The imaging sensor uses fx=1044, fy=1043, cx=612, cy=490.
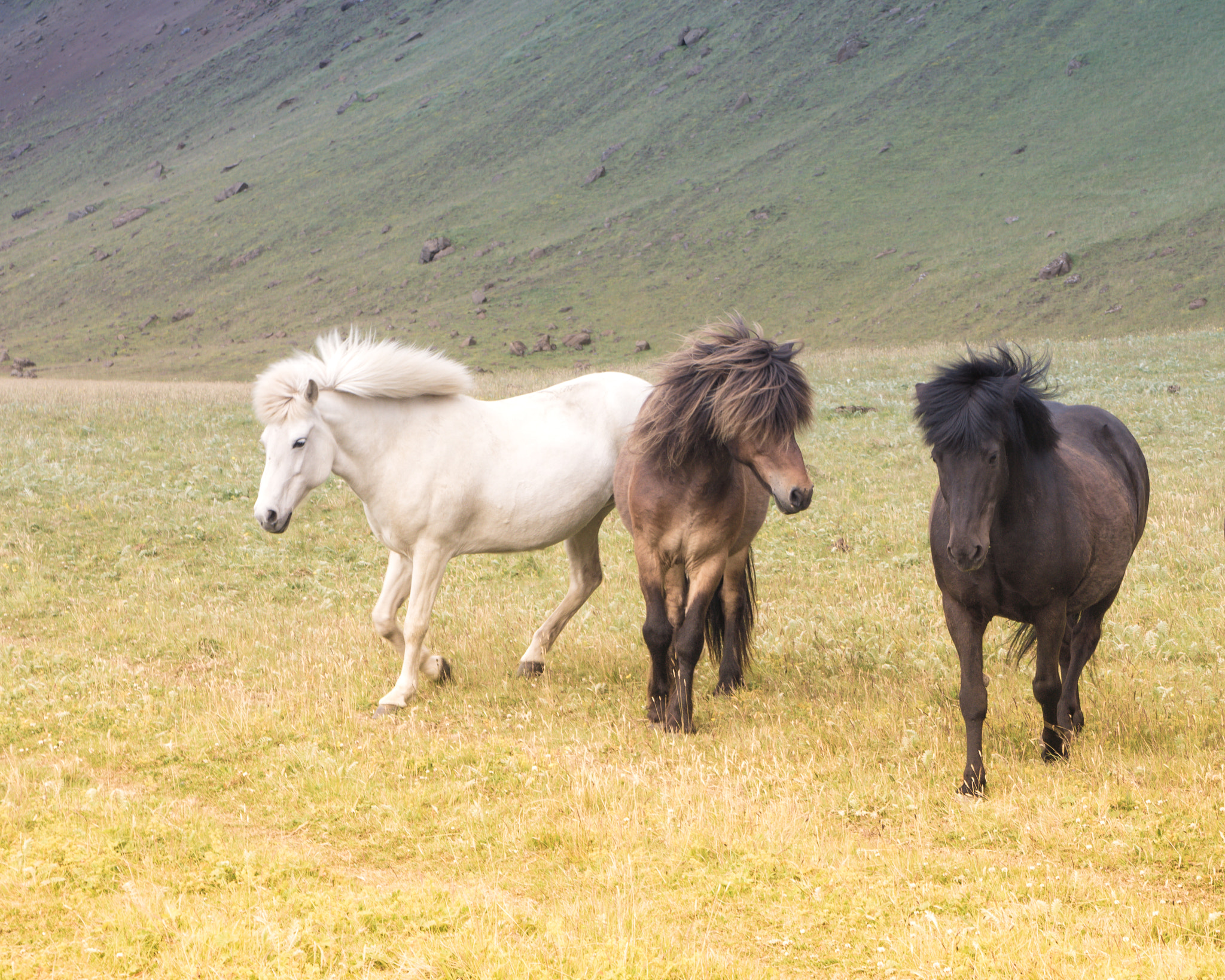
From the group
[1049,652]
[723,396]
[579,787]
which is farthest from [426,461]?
[1049,652]

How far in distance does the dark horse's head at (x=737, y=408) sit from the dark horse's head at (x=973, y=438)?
100 centimetres

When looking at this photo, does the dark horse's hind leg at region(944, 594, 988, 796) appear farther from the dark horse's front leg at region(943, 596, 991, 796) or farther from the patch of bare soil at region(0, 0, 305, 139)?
the patch of bare soil at region(0, 0, 305, 139)

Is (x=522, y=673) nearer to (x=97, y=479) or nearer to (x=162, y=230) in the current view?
(x=97, y=479)

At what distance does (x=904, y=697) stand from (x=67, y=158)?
6233 inches

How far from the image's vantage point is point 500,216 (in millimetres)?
90438

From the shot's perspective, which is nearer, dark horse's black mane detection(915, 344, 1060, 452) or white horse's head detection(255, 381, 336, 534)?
dark horse's black mane detection(915, 344, 1060, 452)

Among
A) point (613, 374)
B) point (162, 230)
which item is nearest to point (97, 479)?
point (613, 374)

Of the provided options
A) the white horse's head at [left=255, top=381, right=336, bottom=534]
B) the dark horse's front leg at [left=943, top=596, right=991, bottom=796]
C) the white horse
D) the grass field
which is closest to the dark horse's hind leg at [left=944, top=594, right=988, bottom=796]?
the dark horse's front leg at [left=943, top=596, right=991, bottom=796]

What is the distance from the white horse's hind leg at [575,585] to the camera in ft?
29.3

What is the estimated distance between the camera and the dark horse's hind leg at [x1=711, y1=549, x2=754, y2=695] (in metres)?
8.45

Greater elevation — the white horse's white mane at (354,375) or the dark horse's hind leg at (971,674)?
the white horse's white mane at (354,375)

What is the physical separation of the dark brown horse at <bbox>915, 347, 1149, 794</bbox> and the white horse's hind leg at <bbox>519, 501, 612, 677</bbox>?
3.45m

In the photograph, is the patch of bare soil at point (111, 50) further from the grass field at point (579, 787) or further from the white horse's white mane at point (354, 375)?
the white horse's white mane at point (354, 375)

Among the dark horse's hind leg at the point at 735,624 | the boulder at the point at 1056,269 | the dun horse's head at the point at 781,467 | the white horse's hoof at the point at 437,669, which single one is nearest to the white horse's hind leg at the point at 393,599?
the white horse's hoof at the point at 437,669
